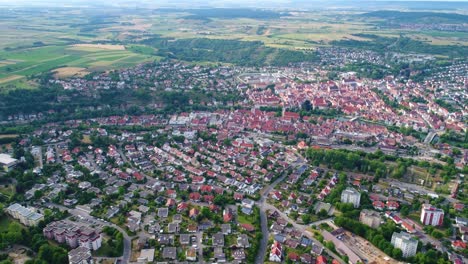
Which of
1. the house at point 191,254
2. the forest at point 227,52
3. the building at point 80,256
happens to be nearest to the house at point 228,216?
the house at point 191,254

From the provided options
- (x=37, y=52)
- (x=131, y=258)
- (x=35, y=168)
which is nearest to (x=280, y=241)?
(x=131, y=258)

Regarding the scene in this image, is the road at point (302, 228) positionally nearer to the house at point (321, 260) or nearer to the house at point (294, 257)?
the house at point (321, 260)

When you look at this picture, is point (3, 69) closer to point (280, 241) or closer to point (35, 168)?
point (35, 168)

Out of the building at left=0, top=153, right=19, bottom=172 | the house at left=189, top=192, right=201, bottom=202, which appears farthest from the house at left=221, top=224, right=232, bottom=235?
the building at left=0, top=153, right=19, bottom=172

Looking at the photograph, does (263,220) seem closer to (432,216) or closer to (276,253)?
(276,253)

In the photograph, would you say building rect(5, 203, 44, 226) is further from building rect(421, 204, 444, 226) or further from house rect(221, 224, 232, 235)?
building rect(421, 204, 444, 226)
